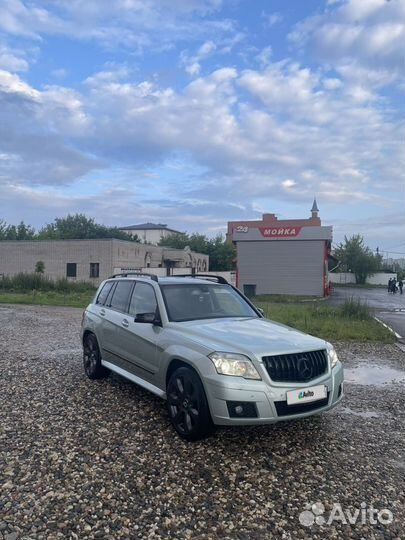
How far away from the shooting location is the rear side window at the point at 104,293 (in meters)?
7.10

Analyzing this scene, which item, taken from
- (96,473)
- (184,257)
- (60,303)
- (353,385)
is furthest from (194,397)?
(184,257)

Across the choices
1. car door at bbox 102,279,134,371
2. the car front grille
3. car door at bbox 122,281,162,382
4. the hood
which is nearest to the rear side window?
car door at bbox 102,279,134,371

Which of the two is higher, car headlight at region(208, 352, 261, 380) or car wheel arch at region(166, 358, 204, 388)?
car headlight at region(208, 352, 261, 380)

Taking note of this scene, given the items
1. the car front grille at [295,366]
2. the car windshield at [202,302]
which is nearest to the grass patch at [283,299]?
the car windshield at [202,302]

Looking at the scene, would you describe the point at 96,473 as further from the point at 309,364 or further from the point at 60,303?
the point at 60,303

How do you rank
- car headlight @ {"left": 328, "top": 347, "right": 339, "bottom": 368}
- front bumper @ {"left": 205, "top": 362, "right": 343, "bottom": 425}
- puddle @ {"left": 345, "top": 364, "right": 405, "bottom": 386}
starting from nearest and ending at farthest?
front bumper @ {"left": 205, "top": 362, "right": 343, "bottom": 425}
car headlight @ {"left": 328, "top": 347, "right": 339, "bottom": 368}
puddle @ {"left": 345, "top": 364, "right": 405, "bottom": 386}

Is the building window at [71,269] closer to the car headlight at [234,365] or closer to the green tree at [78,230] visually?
the green tree at [78,230]

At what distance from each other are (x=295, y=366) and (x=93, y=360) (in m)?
3.65

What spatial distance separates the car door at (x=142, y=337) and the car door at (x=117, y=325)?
11 cm

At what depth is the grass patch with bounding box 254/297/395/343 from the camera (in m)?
11.8

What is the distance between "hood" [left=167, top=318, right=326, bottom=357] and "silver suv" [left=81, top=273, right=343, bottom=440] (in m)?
0.01

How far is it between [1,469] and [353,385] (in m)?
5.12

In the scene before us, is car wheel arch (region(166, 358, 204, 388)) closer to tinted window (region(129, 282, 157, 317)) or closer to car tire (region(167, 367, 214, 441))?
car tire (region(167, 367, 214, 441))

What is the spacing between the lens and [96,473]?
381cm
